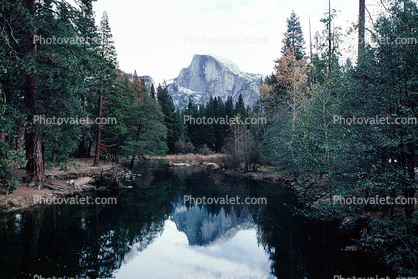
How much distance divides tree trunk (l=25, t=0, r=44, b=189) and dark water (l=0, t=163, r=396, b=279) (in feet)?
6.84

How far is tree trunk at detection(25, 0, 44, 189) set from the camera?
398 inches

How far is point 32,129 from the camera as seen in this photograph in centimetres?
950

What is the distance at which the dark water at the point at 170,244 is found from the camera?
242 inches

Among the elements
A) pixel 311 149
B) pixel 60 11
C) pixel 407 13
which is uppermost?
pixel 60 11

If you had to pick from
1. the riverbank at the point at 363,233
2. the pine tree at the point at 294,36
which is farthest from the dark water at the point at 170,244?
the pine tree at the point at 294,36

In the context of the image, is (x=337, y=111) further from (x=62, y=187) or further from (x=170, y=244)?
(x=62, y=187)

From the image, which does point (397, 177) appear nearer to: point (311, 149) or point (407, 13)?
point (311, 149)

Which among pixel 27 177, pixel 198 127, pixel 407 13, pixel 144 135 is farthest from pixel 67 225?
pixel 198 127

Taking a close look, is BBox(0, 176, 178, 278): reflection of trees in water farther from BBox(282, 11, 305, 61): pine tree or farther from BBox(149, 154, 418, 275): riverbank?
BBox(282, 11, 305, 61): pine tree

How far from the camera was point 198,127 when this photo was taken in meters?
56.5

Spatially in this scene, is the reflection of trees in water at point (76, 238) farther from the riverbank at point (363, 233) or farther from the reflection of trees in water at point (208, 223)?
the riverbank at point (363, 233)

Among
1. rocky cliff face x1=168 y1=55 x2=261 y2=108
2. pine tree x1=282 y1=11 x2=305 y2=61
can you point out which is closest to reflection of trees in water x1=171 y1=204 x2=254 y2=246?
pine tree x1=282 y1=11 x2=305 y2=61

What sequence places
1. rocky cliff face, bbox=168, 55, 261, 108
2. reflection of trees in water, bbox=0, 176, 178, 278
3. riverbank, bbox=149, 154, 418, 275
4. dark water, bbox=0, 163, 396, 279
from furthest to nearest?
1. rocky cliff face, bbox=168, 55, 261, 108
2. riverbank, bbox=149, 154, 418, 275
3. dark water, bbox=0, 163, 396, 279
4. reflection of trees in water, bbox=0, 176, 178, 278

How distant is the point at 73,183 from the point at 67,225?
21.8ft
